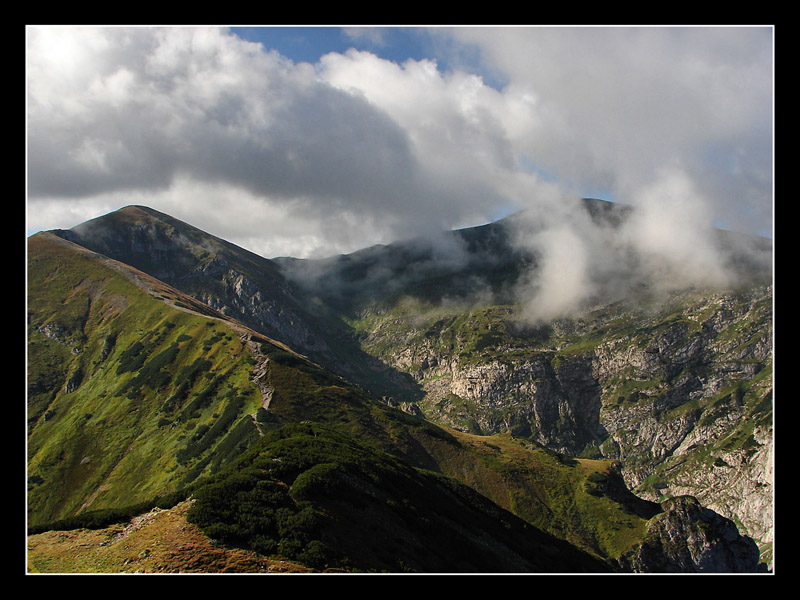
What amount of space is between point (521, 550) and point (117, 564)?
7674 cm

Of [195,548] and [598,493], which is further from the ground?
[195,548]

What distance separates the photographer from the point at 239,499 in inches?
2069

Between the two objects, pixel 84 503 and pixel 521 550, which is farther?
pixel 84 503

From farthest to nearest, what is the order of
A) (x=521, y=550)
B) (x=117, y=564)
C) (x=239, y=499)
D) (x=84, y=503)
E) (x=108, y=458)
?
(x=108, y=458), (x=84, y=503), (x=521, y=550), (x=239, y=499), (x=117, y=564)

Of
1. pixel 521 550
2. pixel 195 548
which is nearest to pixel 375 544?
pixel 195 548


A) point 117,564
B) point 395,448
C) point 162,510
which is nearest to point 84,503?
point 395,448

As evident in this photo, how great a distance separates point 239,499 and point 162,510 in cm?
855

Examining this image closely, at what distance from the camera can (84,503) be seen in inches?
6344
